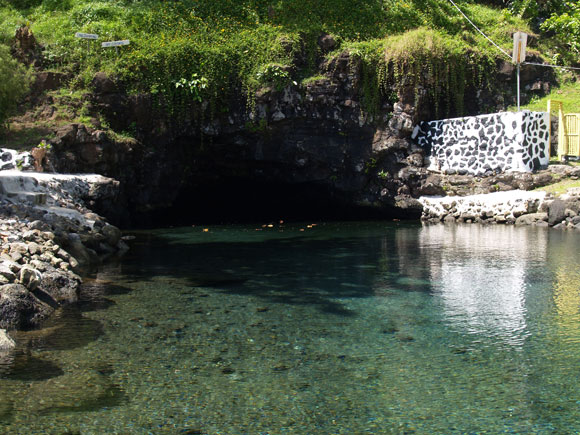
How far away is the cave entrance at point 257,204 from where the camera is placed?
84.1 ft

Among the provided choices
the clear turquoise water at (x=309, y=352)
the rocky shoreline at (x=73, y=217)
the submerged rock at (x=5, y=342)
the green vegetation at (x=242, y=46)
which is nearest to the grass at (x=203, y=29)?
the green vegetation at (x=242, y=46)

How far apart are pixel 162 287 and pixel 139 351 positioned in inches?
148

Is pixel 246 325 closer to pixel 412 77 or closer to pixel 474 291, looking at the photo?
pixel 474 291

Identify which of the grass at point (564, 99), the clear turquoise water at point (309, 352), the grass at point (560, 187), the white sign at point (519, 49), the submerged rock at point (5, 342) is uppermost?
the white sign at point (519, 49)

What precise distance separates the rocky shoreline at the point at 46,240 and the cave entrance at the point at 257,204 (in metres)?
6.48

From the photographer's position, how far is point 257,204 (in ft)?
90.3

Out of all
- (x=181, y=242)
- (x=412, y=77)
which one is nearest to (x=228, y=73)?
(x=412, y=77)

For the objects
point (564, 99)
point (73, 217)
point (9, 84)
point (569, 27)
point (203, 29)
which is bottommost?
point (73, 217)

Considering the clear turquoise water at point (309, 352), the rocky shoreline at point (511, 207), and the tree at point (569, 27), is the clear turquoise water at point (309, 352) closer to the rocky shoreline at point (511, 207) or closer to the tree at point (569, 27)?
the rocky shoreline at point (511, 207)

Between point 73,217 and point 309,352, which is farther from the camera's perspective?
point 73,217

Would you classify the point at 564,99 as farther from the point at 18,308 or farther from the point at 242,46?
the point at 18,308

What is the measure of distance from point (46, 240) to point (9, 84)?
36.4 ft

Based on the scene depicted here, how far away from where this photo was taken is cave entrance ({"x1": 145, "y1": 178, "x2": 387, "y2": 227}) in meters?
25.6

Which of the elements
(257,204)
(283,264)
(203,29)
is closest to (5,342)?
(283,264)
